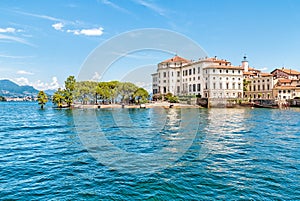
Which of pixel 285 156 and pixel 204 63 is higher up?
pixel 204 63

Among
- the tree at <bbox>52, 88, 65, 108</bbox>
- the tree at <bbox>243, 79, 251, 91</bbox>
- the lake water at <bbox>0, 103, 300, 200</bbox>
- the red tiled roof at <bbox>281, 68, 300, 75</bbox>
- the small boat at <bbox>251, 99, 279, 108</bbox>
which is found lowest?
the lake water at <bbox>0, 103, 300, 200</bbox>

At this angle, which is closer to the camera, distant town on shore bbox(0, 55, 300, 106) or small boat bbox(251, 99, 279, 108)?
small boat bbox(251, 99, 279, 108)

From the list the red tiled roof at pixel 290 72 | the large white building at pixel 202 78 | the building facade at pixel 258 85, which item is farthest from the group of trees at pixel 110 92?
the red tiled roof at pixel 290 72

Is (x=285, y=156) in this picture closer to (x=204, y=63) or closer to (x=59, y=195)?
(x=59, y=195)

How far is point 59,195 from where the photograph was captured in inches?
336

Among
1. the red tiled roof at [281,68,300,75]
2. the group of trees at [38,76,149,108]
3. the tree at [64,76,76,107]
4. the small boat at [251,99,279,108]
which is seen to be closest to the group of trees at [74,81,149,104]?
the group of trees at [38,76,149,108]

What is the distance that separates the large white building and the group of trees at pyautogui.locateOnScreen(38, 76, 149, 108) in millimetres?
13188

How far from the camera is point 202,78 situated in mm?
78812

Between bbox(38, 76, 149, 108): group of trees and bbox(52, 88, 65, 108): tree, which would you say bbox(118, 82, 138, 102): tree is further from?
bbox(52, 88, 65, 108): tree

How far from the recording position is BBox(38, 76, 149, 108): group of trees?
240 feet

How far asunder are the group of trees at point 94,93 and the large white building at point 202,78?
13.2 meters

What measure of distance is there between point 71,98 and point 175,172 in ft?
222

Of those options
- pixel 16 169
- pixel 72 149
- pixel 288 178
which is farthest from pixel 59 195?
pixel 288 178

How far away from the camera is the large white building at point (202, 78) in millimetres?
77938
